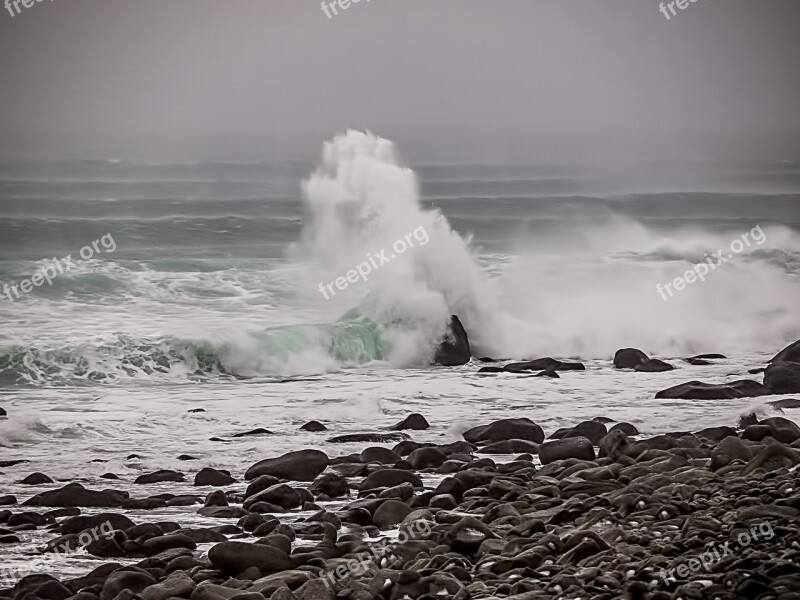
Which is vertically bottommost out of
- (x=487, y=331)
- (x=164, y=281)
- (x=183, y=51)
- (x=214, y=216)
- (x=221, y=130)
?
(x=487, y=331)

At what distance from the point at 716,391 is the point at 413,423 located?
2932 millimetres

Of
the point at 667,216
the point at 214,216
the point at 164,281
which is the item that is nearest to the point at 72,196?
the point at 214,216

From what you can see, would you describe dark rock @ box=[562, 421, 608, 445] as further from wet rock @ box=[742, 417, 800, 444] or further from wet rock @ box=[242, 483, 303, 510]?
wet rock @ box=[242, 483, 303, 510]

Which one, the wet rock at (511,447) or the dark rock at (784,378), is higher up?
the dark rock at (784,378)

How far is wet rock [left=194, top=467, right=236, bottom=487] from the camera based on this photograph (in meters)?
6.96

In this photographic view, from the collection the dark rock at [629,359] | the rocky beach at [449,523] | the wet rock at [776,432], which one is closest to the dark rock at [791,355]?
the dark rock at [629,359]

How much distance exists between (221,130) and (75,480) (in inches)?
1073

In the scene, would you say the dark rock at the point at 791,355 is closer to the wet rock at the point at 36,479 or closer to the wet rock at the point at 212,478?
the wet rock at the point at 212,478

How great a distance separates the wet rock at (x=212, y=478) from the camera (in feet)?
22.8

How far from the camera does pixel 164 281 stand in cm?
2141

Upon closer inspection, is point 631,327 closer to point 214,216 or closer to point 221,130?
point 214,216

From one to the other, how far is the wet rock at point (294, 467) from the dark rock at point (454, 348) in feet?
23.6

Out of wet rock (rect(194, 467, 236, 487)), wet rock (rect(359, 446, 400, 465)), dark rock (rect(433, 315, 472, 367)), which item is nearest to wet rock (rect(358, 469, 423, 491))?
wet rock (rect(359, 446, 400, 465))

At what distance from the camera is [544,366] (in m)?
13.0
